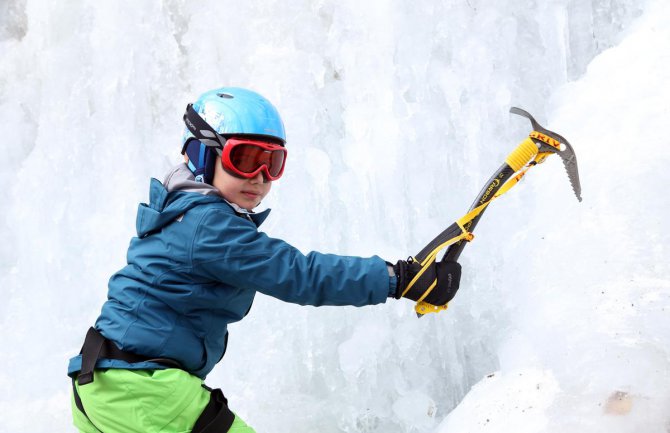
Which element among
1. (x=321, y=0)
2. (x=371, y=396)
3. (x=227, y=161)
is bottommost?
(x=371, y=396)

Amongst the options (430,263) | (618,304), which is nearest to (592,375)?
(618,304)

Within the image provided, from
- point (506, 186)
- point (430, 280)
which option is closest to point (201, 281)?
point (430, 280)

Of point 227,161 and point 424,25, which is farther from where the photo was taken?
point 424,25

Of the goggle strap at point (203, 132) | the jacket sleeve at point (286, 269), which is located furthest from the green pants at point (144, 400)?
the goggle strap at point (203, 132)

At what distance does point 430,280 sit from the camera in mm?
2156

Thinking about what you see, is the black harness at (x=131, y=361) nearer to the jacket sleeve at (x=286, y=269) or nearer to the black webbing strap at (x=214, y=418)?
the black webbing strap at (x=214, y=418)

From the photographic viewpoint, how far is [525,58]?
13.1ft

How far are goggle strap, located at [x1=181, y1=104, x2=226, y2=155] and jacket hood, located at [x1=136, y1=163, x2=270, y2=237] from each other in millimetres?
113

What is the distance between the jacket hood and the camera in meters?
2.24

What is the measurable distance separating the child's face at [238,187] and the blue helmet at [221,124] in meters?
0.04

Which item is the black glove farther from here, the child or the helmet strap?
the helmet strap

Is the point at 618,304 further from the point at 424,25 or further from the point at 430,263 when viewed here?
the point at 424,25

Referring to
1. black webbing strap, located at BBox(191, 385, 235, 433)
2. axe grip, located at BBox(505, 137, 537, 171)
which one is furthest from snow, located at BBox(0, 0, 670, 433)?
black webbing strap, located at BBox(191, 385, 235, 433)

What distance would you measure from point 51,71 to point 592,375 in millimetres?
4536
